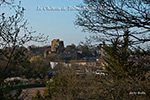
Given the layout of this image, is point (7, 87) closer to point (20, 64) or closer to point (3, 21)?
point (20, 64)

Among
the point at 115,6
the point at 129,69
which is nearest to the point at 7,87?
the point at 115,6

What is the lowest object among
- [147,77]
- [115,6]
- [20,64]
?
[147,77]

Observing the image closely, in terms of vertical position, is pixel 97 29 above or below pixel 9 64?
above

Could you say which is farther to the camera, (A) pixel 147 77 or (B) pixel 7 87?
(A) pixel 147 77

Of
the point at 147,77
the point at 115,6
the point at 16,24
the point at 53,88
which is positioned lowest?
the point at 53,88

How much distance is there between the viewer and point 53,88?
13742 millimetres

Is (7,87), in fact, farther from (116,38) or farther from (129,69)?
(129,69)

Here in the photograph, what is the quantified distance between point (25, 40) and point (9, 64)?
23.7 inches

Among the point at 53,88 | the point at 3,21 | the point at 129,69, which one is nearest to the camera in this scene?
the point at 3,21

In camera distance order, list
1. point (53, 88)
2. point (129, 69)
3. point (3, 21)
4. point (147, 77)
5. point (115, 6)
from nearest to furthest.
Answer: point (3, 21) → point (115, 6) → point (147, 77) → point (129, 69) → point (53, 88)

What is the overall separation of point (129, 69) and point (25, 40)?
7192 mm

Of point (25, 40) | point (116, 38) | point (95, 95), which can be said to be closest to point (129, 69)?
point (95, 95)

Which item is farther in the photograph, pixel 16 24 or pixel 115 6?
pixel 115 6

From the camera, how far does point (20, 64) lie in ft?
14.7
